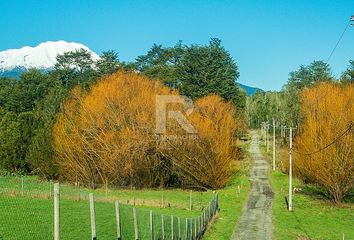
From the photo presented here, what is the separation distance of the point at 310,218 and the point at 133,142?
64.7ft

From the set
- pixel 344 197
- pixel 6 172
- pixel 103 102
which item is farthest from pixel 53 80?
pixel 344 197

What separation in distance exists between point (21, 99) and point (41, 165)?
120ft

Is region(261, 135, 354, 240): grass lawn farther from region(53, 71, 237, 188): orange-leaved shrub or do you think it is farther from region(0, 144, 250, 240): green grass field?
region(53, 71, 237, 188): orange-leaved shrub

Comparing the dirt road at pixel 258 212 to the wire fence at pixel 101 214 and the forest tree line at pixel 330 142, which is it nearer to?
the wire fence at pixel 101 214

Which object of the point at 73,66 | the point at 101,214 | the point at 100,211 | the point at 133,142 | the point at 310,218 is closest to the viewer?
the point at 101,214

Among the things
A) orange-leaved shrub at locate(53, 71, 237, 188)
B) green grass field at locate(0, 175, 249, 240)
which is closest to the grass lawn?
green grass field at locate(0, 175, 249, 240)

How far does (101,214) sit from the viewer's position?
2884cm

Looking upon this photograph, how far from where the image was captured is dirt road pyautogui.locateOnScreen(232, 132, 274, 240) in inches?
1072

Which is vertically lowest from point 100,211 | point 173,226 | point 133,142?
point 100,211

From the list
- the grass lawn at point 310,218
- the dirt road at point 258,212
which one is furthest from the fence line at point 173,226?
the grass lawn at point 310,218

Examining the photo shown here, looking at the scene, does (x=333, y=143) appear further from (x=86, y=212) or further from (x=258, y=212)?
(x=86, y=212)

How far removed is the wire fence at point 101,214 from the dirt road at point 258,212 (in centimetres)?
230

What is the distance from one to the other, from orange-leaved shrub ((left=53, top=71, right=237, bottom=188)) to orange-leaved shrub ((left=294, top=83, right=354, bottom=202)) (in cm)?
964

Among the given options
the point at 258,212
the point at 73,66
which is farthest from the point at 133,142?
the point at 73,66
